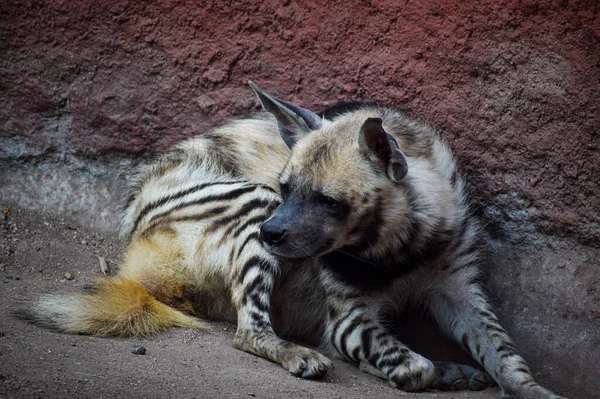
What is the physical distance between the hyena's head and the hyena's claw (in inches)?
16.0

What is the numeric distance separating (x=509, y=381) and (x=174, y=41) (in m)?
2.43

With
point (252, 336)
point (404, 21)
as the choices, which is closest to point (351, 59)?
point (404, 21)

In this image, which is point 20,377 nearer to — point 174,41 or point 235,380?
point 235,380

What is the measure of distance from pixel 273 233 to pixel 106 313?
832 mm

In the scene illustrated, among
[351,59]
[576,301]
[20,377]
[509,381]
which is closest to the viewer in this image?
[20,377]

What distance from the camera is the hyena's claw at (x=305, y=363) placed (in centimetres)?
341

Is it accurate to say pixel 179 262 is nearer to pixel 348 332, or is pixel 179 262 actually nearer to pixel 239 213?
pixel 239 213

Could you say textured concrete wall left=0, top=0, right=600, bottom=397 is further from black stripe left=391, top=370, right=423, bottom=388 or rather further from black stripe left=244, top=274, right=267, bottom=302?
black stripe left=244, top=274, right=267, bottom=302

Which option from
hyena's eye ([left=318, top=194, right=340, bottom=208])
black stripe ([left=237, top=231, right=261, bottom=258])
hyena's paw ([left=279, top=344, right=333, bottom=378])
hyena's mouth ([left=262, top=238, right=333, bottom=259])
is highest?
hyena's eye ([left=318, top=194, right=340, bottom=208])

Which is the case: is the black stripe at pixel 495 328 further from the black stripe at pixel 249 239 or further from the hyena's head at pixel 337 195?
the black stripe at pixel 249 239

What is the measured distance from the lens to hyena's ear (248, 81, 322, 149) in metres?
3.88

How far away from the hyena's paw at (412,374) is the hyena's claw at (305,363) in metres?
0.28

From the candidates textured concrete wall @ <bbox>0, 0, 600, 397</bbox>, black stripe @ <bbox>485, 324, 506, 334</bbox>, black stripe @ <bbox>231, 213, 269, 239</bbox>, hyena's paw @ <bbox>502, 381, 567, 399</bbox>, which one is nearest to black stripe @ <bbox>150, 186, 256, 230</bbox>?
black stripe @ <bbox>231, 213, 269, 239</bbox>

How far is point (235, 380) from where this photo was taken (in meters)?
3.20
